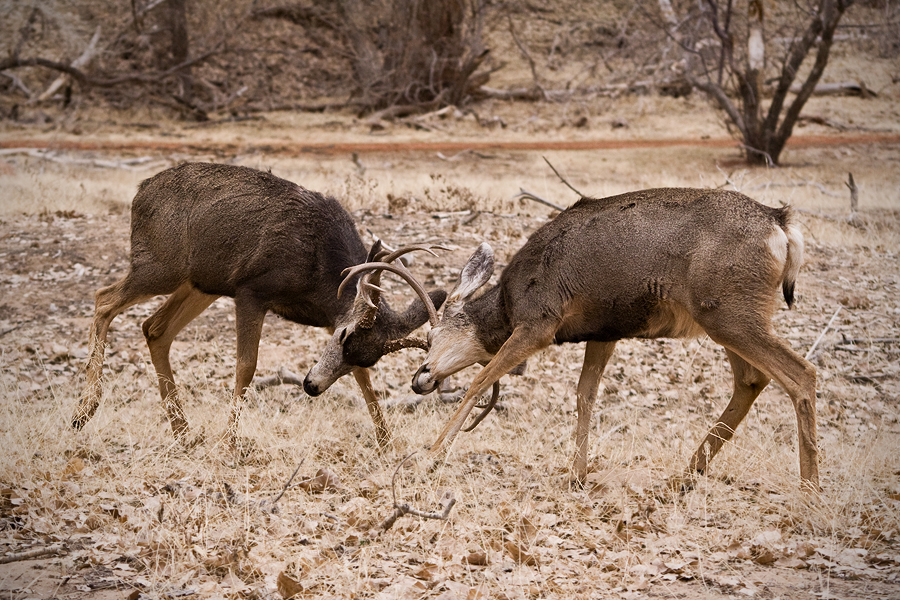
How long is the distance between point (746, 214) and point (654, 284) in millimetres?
760

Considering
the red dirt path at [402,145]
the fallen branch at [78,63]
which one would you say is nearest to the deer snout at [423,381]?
the red dirt path at [402,145]

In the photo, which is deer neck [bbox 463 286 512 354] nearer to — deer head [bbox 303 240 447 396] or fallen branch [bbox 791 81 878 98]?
deer head [bbox 303 240 447 396]

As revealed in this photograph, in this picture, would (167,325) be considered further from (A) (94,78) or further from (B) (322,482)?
(A) (94,78)

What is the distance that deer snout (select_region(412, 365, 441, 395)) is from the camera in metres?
6.55

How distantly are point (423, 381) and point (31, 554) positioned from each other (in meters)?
2.90

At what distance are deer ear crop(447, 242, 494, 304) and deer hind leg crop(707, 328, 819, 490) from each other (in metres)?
1.94

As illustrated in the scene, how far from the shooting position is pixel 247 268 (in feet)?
23.0

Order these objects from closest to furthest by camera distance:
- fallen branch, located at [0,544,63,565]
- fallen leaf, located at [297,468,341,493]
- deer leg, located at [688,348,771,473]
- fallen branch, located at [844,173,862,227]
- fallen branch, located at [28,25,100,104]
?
fallen branch, located at [0,544,63,565] < fallen leaf, located at [297,468,341,493] < deer leg, located at [688,348,771,473] < fallen branch, located at [844,173,862,227] < fallen branch, located at [28,25,100,104]

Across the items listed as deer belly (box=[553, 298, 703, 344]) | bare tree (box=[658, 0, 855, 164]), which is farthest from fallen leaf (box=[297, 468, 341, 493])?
bare tree (box=[658, 0, 855, 164])

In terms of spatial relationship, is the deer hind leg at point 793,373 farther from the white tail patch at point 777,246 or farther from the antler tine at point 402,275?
the antler tine at point 402,275

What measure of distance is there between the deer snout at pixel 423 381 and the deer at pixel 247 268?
0.34 metres

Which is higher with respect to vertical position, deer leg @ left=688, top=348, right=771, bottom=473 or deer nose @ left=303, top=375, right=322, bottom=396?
deer leg @ left=688, top=348, right=771, bottom=473

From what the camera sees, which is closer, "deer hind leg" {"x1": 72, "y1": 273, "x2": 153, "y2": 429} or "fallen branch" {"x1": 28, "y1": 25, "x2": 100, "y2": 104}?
"deer hind leg" {"x1": 72, "y1": 273, "x2": 153, "y2": 429}

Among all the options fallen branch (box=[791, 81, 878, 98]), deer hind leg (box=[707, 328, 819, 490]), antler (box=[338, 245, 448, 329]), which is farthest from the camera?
fallen branch (box=[791, 81, 878, 98])
